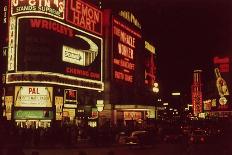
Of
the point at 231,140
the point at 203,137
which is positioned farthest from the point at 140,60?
the point at 231,140

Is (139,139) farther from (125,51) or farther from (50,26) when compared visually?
(125,51)

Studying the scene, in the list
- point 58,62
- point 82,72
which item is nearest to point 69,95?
point 82,72

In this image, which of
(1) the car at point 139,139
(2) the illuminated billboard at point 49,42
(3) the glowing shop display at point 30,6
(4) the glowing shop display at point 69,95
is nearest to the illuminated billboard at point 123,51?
(2) the illuminated billboard at point 49,42

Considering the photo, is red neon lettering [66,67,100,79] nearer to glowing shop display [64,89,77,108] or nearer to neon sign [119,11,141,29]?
glowing shop display [64,89,77,108]

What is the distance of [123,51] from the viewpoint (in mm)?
73438

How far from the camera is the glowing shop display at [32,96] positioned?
49469 mm

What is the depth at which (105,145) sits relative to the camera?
35.7 meters

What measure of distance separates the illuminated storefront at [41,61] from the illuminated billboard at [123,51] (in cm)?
1429

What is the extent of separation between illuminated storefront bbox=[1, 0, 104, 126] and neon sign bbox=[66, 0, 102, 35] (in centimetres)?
12

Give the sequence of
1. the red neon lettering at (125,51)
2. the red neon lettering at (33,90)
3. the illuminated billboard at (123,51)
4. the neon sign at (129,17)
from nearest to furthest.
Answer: the red neon lettering at (33,90) → the illuminated billboard at (123,51) → the red neon lettering at (125,51) → the neon sign at (129,17)

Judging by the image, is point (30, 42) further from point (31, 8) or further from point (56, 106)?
point (56, 106)

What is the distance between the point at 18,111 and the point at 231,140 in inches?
1057

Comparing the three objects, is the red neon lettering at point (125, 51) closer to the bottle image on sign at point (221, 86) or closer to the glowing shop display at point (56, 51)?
the glowing shop display at point (56, 51)

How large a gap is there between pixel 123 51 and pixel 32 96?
86.7 ft
